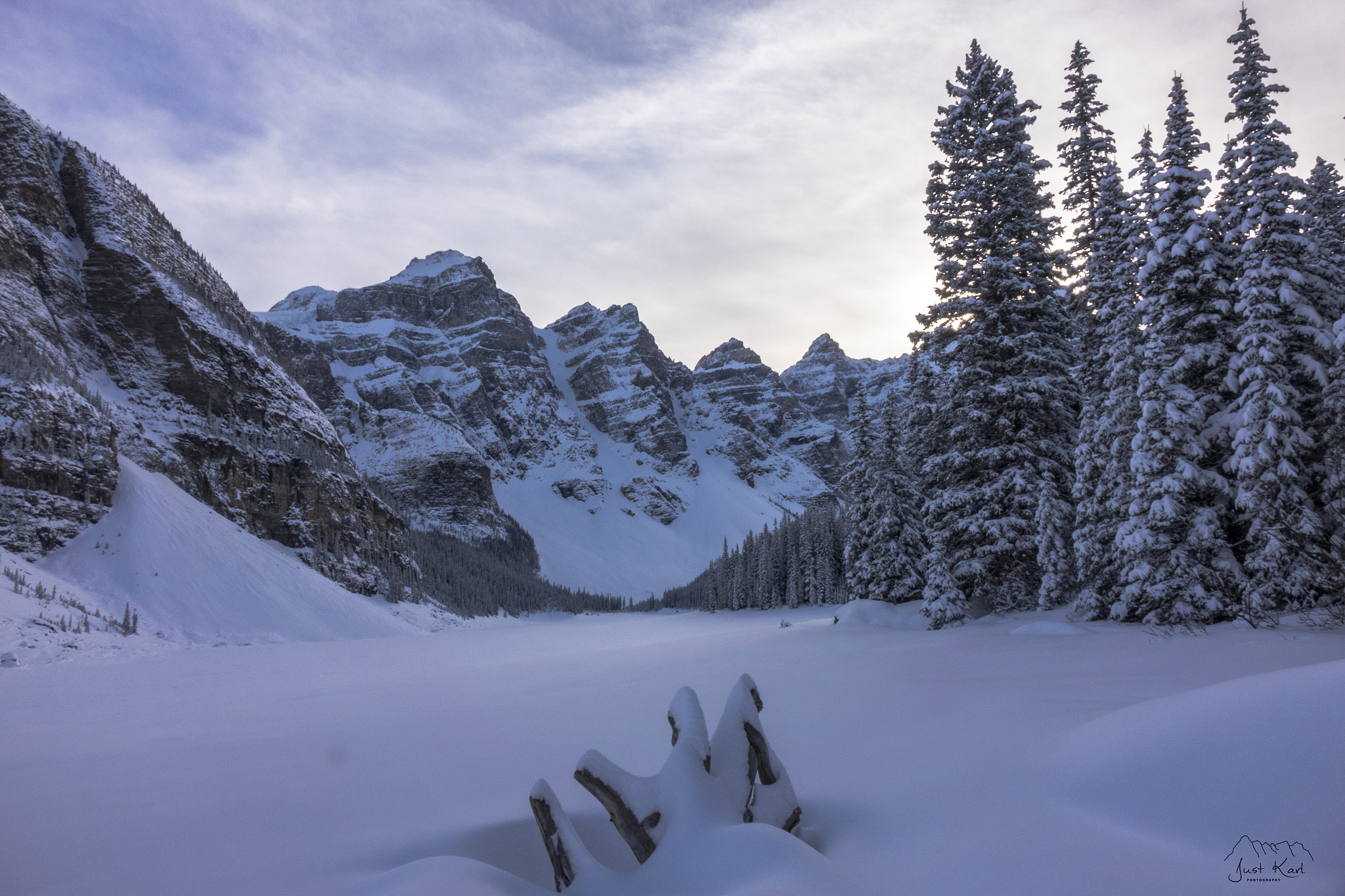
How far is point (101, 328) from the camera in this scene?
45.5m

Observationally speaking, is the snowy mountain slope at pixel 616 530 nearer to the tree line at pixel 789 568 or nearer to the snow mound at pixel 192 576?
the tree line at pixel 789 568

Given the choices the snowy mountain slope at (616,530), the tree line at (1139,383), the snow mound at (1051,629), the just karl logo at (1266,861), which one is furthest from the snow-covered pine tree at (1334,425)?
the snowy mountain slope at (616,530)

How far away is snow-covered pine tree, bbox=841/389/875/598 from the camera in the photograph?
27.9 metres

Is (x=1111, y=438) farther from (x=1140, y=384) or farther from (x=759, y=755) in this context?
(x=759, y=755)

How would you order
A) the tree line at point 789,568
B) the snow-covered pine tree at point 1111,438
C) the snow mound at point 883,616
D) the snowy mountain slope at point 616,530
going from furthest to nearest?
the snowy mountain slope at point 616,530 → the tree line at point 789,568 → the snow mound at point 883,616 → the snow-covered pine tree at point 1111,438

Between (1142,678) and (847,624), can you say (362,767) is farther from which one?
(847,624)

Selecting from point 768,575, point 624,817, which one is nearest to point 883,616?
point 624,817

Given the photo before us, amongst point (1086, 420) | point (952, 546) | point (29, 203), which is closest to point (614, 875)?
point (952, 546)

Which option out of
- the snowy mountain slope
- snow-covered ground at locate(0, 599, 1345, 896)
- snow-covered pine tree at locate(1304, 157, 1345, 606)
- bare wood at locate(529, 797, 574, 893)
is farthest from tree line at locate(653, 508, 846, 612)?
the snowy mountain slope

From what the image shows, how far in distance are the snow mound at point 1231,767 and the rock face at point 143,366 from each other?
41.8 m

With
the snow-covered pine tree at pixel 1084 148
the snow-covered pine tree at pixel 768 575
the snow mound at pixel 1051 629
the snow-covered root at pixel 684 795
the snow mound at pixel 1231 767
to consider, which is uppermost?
the snow-covered pine tree at pixel 1084 148

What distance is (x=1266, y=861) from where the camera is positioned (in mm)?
2459

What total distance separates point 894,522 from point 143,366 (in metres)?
54.2

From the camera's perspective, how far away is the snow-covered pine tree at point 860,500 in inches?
1097
